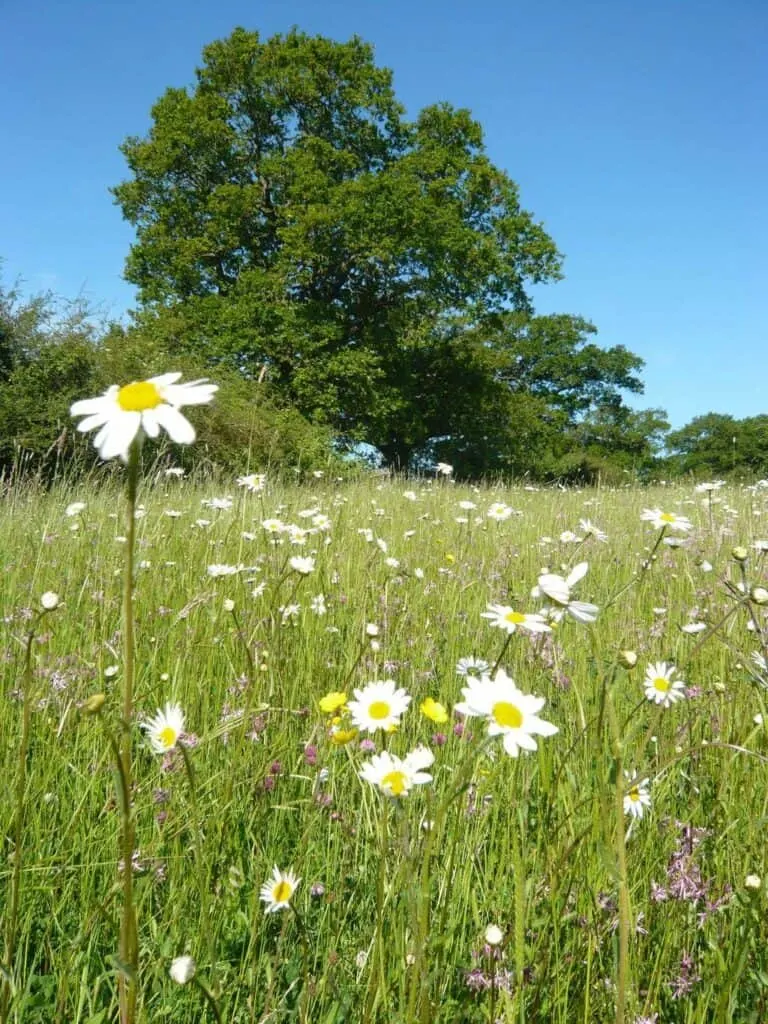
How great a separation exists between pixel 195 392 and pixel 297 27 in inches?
797

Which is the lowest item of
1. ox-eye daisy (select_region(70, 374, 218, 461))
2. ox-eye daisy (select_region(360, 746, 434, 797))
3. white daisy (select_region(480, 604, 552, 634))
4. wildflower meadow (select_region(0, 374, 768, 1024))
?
wildflower meadow (select_region(0, 374, 768, 1024))

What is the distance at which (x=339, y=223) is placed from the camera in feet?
51.7

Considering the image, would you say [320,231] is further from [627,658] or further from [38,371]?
[627,658]

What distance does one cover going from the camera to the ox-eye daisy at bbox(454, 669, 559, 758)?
75 centimetres

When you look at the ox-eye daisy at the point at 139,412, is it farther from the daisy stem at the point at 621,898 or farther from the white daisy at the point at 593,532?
the white daisy at the point at 593,532

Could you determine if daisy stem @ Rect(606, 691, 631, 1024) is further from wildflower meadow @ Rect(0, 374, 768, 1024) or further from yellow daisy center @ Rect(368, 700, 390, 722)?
yellow daisy center @ Rect(368, 700, 390, 722)

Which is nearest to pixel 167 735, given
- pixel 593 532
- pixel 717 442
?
pixel 593 532

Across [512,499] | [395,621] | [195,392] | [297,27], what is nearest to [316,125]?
[297,27]

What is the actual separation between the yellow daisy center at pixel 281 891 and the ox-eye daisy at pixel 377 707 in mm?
223

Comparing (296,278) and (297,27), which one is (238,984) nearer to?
(296,278)

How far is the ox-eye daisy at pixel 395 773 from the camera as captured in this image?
0.76 metres

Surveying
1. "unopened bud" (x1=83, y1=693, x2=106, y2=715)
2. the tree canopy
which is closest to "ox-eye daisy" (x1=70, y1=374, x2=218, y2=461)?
"unopened bud" (x1=83, y1=693, x2=106, y2=715)

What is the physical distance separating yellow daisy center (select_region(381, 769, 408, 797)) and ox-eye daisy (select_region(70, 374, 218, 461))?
459 millimetres

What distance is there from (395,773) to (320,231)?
Answer: 1674 cm
